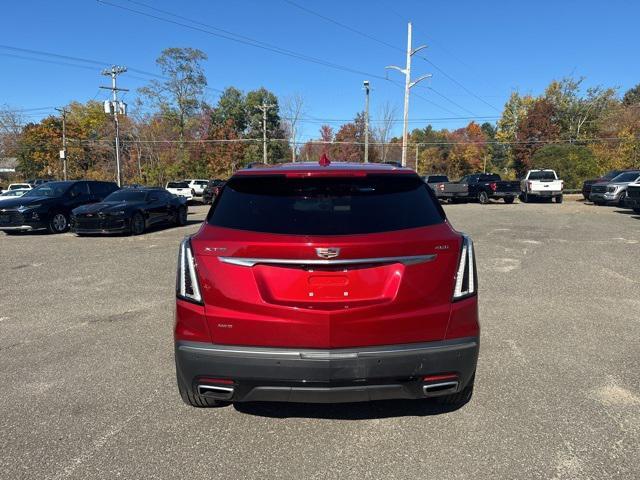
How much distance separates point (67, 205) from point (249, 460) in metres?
15.2

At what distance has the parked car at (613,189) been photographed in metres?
23.5

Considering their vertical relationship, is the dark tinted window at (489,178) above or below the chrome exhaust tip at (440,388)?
above

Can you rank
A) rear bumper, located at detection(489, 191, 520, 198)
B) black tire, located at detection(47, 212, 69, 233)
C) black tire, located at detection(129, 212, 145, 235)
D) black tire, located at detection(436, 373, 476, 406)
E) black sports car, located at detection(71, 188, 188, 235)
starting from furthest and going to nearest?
rear bumper, located at detection(489, 191, 520, 198) → black tire, located at detection(47, 212, 69, 233) → black tire, located at detection(129, 212, 145, 235) → black sports car, located at detection(71, 188, 188, 235) → black tire, located at detection(436, 373, 476, 406)

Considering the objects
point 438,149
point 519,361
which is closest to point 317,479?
point 519,361

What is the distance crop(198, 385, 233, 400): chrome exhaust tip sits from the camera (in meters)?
2.84

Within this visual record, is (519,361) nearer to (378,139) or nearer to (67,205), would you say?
(67,205)

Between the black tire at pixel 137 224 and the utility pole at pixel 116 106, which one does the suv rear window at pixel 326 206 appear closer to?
the black tire at pixel 137 224

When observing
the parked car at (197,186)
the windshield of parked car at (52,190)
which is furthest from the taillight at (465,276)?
the parked car at (197,186)

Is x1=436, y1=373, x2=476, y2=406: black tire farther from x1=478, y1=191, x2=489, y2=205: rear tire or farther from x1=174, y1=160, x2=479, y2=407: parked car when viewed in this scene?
x1=478, y1=191, x2=489, y2=205: rear tire

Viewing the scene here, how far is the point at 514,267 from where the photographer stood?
888 centimetres

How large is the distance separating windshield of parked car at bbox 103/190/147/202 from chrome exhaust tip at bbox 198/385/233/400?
1358cm

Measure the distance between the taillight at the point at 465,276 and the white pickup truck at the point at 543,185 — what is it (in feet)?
93.6

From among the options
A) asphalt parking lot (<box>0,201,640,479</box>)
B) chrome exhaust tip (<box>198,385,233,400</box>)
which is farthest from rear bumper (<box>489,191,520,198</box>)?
chrome exhaust tip (<box>198,385,233,400</box>)

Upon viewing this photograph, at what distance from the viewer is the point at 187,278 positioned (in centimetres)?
292
